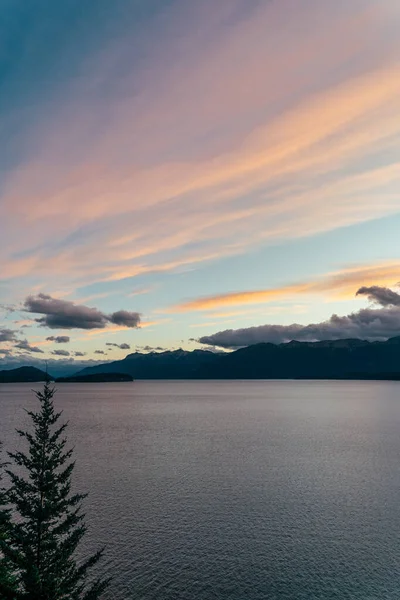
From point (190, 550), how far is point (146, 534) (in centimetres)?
835

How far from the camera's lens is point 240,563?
5341 cm

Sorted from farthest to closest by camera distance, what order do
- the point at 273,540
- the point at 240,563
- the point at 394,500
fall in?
the point at 394,500 → the point at 273,540 → the point at 240,563

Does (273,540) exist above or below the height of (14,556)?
below

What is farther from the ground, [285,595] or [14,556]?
[14,556]

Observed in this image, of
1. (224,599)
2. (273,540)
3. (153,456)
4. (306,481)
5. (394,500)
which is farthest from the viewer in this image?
(153,456)

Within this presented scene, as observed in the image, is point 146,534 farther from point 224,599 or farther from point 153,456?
point 153,456

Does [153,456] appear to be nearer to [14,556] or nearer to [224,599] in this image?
[224,599]

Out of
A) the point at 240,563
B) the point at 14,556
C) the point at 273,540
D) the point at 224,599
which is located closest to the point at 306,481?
the point at 273,540

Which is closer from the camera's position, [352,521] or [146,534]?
[146,534]

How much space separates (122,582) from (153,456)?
68728 mm

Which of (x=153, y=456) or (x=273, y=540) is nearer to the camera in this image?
(x=273, y=540)

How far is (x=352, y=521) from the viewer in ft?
220

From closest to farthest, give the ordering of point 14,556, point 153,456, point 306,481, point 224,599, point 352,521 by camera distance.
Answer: point 14,556
point 224,599
point 352,521
point 306,481
point 153,456

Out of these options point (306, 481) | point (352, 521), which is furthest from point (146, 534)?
point (306, 481)
